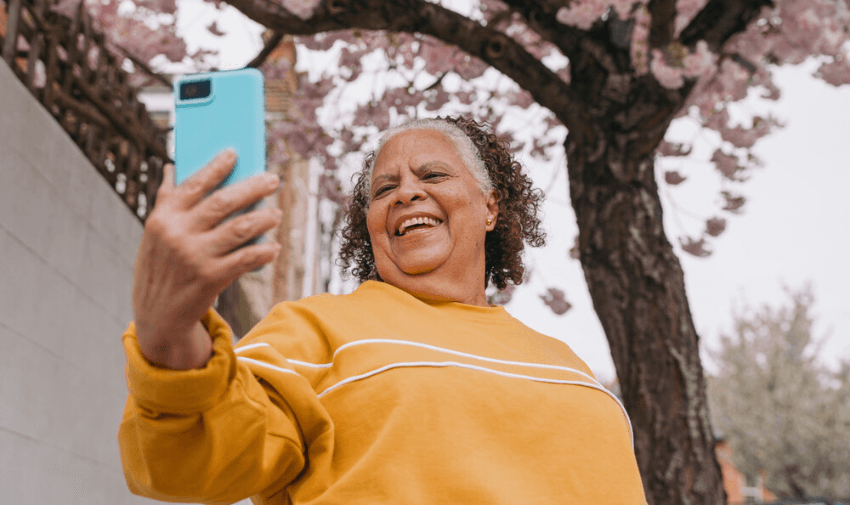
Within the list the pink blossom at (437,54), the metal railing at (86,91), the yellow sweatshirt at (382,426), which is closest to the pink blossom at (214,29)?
the metal railing at (86,91)

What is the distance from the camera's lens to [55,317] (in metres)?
3.62

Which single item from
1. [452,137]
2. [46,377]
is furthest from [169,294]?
[46,377]

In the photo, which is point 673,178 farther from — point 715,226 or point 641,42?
point 641,42

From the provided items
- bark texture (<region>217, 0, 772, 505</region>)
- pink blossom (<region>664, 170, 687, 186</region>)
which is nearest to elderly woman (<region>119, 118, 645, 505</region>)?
bark texture (<region>217, 0, 772, 505</region>)

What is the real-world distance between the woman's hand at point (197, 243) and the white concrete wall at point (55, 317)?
2494mm

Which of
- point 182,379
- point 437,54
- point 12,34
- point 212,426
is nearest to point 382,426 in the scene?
point 212,426

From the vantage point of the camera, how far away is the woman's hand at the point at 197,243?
2.92 feet

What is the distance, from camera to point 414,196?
187cm

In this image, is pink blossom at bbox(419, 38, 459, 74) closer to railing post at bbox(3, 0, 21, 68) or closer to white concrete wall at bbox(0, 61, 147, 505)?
white concrete wall at bbox(0, 61, 147, 505)

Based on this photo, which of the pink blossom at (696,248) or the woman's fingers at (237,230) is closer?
the woman's fingers at (237,230)

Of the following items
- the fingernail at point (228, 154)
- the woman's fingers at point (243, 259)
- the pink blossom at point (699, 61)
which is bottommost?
the woman's fingers at point (243, 259)

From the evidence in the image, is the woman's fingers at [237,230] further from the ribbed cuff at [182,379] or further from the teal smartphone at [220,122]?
the ribbed cuff at [182,379]

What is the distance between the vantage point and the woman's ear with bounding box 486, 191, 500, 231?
2.16 m

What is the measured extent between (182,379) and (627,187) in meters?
3.03
